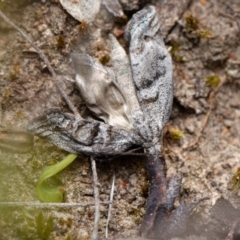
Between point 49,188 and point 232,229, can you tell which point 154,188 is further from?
point 49,188

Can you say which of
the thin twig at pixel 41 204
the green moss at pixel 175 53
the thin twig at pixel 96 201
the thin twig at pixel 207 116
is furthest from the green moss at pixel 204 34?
the thin twig at pixel 41 204

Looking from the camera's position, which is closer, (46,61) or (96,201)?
(96,201)

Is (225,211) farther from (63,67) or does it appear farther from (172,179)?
(63,67)

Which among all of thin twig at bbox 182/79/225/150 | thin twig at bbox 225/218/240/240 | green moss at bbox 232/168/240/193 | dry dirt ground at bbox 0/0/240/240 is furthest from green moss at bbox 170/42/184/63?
thin twig at bbox 225/218/240/240

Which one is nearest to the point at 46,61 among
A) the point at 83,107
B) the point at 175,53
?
the point at 83,107

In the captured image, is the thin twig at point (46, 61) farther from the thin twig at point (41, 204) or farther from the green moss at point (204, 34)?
the green moss at point (204, 34)

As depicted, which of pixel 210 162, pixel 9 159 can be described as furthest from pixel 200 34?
pixel 9 159
